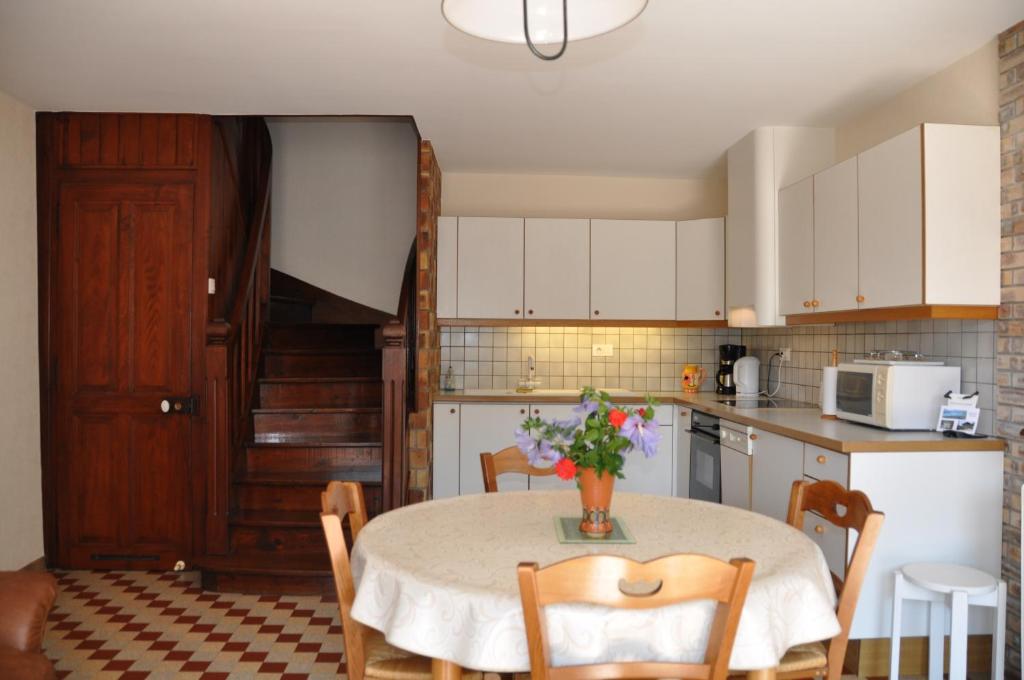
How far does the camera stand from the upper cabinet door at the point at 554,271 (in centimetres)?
534

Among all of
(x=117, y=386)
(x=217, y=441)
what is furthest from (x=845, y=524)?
(x=117, y=386)

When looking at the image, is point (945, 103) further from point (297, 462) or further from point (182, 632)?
point (182, 632)

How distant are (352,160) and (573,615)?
512 cm

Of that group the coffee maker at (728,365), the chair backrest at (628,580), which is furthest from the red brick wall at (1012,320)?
the coffee maker at (728,365)

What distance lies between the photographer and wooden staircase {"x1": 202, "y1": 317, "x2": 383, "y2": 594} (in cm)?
403

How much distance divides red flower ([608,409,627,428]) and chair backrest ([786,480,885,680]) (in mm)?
642

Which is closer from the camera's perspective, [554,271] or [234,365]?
[234,365]

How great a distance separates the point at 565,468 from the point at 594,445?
4.0 inches

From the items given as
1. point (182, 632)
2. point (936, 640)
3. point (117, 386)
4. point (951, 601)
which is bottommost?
point (182, 632)

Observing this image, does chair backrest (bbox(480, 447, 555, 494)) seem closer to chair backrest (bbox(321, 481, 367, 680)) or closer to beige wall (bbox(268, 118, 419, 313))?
chair backrest (bbox(321, 481, 367, 680))

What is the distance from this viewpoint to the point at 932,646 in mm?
2900

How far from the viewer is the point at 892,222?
3.27m

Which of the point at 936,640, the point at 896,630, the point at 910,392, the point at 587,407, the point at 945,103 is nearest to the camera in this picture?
the point at 587,407

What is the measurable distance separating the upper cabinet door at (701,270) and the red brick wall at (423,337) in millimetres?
1717
